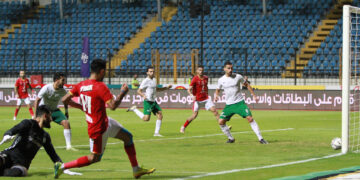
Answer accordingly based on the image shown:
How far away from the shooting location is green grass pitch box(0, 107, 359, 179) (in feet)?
37.2

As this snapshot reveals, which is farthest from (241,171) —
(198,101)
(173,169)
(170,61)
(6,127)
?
(170,61)

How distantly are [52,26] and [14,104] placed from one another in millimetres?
14823

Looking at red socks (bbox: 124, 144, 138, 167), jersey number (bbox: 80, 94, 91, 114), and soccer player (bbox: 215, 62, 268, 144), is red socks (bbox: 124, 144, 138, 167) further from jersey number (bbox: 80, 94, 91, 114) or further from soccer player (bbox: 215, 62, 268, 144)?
soccer player (bbox: 215, 62, 268, 144)

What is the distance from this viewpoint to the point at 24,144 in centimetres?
1067

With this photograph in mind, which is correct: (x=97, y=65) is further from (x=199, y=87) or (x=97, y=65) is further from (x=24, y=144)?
(x=199, y=87)

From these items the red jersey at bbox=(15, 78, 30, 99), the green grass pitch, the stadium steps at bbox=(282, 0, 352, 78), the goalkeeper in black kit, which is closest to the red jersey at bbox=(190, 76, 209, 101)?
the green grass pitch

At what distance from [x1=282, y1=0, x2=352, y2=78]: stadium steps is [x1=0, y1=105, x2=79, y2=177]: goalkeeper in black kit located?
31248mm

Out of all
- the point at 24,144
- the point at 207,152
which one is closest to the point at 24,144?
the point at 24,144

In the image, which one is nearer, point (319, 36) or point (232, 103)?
point (232, 103)

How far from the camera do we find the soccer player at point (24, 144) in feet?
34.4

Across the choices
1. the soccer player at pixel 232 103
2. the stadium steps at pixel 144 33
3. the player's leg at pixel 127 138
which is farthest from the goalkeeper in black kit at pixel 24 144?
the stadium steps at pixel 144 33

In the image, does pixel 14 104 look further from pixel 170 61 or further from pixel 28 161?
pixel 28 161

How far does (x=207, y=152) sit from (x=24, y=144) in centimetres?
524

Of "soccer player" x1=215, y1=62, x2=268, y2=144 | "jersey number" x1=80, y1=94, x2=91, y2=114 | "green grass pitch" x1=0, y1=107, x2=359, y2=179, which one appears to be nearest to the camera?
"jersey number" x1=80, y1=94, x2=91, y2=114
